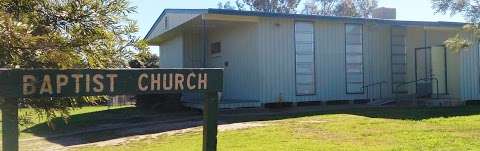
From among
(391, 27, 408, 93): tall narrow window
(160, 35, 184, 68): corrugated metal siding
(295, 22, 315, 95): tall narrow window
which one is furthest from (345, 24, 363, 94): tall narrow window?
(160, 35, 184, 68): corrugated metal siding

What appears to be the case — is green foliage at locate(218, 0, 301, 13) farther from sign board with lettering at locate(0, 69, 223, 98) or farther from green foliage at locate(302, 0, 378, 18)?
sign board with lettering at locate(0, 69, 223, 98)

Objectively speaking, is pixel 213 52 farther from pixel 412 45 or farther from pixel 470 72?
pixel 470 72

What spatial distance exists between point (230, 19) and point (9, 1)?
48.4 ft

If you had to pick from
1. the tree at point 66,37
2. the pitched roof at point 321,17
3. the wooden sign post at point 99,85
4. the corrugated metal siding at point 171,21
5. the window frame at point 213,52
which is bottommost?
the wooden sign post at point 99,85

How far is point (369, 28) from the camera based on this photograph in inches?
867

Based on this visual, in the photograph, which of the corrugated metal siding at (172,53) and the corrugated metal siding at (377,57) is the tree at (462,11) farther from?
the corrugated metal siding at (172,53)

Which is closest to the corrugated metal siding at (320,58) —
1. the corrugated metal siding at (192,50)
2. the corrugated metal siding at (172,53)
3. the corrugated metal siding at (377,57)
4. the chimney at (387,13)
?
the corrugated metal siding at (377,57)

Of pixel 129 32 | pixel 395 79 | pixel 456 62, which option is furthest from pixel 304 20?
pixel 129 32

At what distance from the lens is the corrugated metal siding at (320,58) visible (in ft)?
65.7

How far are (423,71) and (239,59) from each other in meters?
7.03

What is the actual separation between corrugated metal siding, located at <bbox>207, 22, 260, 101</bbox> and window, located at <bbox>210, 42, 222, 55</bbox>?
16 centimetres

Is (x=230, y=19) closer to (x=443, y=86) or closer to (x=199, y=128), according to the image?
(x=199, y=128)

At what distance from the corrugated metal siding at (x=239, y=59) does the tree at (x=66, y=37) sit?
46.9ft

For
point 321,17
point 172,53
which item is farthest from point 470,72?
point 172,53
